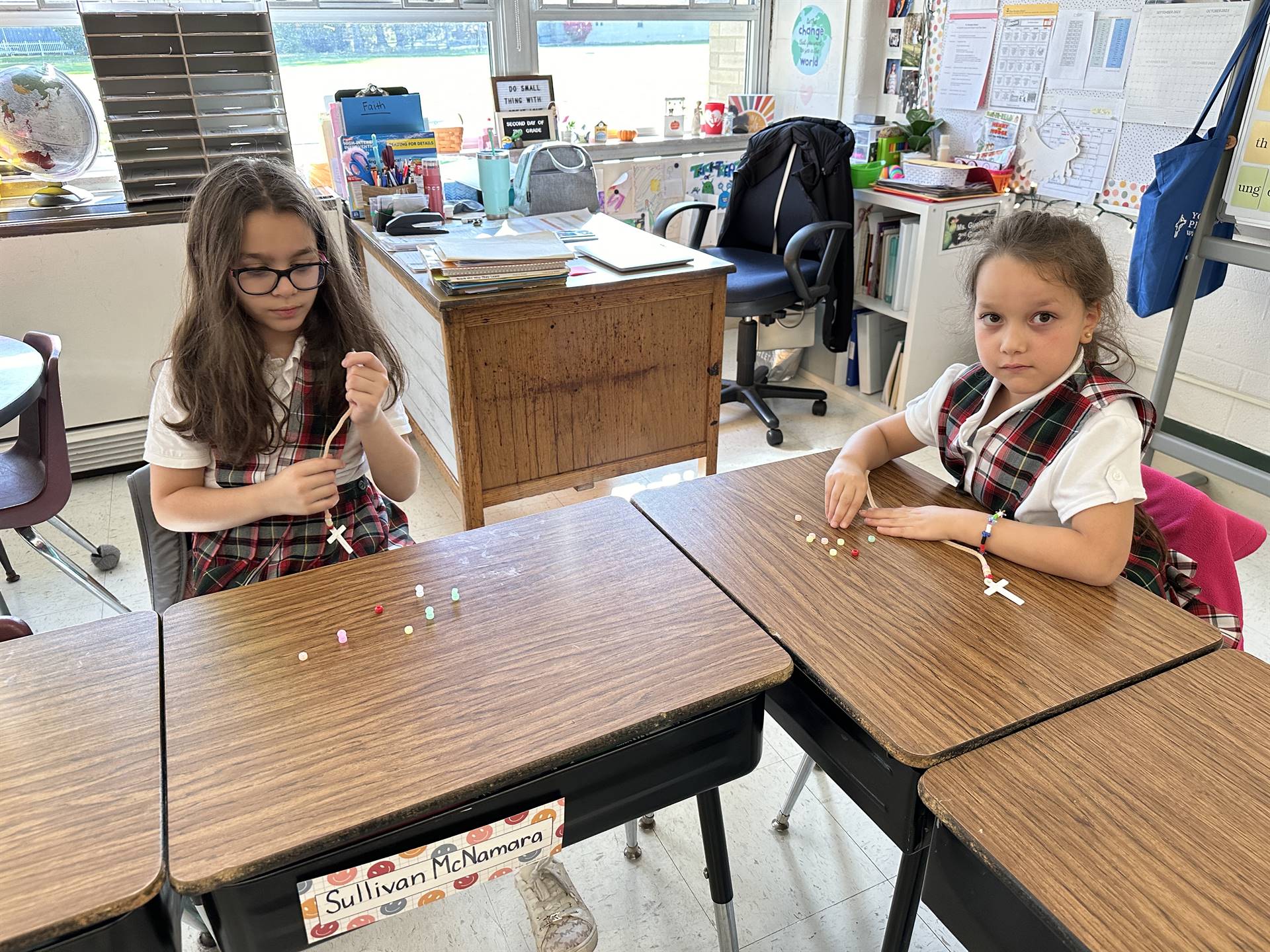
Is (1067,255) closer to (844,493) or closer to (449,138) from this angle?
(844,493)

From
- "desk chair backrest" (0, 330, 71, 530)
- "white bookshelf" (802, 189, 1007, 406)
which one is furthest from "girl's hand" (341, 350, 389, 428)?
"white bookshelf" (802, 189, 1007, 406)

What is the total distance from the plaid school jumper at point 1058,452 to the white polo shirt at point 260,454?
0.93m

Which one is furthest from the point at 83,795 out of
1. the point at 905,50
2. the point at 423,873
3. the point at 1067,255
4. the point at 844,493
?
the point at 905,50

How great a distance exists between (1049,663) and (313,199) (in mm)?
1208

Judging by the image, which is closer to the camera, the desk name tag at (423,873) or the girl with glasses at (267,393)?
the desk name tag at (423,873)

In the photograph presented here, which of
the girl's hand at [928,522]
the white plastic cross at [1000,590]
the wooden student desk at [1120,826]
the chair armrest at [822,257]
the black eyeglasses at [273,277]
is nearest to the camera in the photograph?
the wooden student desk at [1120,826]

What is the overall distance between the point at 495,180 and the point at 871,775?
2.44 metres

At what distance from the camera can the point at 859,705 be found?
0.89m

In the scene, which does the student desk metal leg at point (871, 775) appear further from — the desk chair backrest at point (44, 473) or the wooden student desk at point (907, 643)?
the desk chair backrest at point (44, 473)

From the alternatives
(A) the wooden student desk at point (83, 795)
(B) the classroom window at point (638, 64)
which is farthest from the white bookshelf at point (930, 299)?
(A) the wooden student desk at point (83, 795)

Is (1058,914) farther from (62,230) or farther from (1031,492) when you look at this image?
(62,230)

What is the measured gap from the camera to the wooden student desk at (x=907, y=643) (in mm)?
886

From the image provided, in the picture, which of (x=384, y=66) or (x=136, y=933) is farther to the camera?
(x=384, y=66)

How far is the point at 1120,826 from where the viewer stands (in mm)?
750
